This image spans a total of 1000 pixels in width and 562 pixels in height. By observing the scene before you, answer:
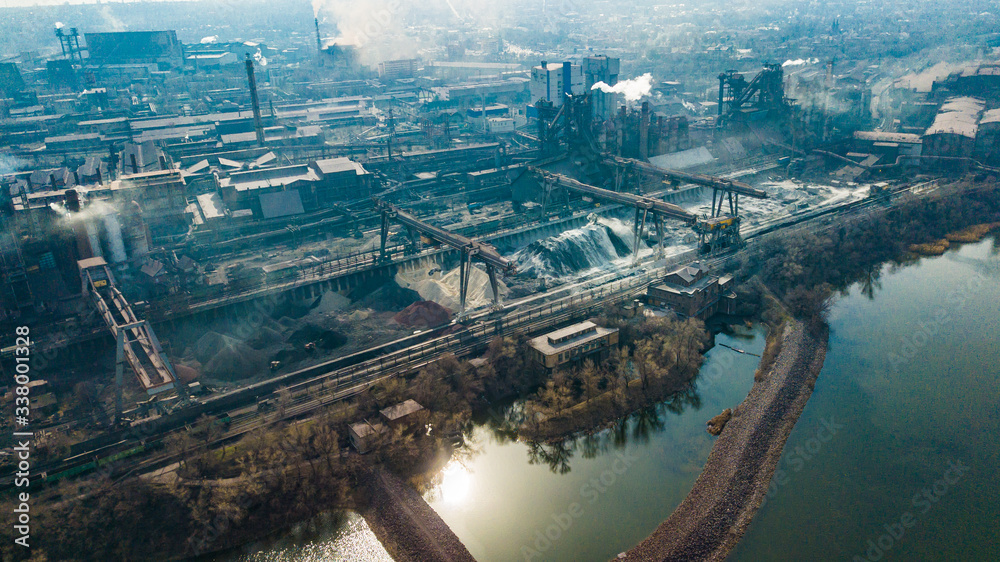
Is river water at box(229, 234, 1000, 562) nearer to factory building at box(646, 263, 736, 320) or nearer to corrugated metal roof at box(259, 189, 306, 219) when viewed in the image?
factory building at box(646, 263, 736, 320)

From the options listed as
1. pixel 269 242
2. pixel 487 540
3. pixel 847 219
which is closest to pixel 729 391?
pixel 487 540

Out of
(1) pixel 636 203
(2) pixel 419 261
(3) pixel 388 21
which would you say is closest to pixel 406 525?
(2) pixel 419 261

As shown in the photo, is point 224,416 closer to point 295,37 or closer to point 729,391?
point 729,391

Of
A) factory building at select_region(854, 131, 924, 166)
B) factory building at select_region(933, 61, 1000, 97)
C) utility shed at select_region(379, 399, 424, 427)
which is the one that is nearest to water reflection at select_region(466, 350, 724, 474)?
utility shed at select_region(379, 399, 424, 427)

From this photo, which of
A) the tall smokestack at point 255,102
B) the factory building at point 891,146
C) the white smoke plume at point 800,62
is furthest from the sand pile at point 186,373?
the white smoke plume at point 800,62

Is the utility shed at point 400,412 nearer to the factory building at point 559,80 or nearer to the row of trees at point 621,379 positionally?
the row of trees at point 621,379
